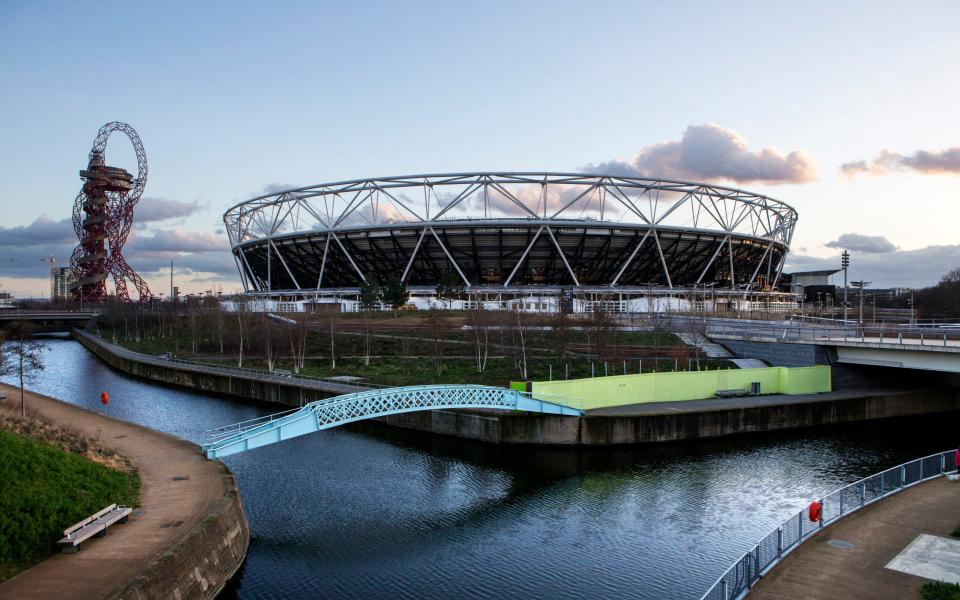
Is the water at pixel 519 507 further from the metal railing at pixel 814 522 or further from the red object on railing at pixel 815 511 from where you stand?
the red object on railing at pixel 815 511

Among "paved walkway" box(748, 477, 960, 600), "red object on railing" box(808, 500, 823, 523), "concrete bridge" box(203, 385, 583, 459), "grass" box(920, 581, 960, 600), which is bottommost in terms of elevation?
"paved walkway" box(748, 477, 960, 600)

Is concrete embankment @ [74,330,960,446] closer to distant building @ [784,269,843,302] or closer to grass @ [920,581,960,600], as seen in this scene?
grass @ [920,581,960,600]

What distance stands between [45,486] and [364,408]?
10.4 meters

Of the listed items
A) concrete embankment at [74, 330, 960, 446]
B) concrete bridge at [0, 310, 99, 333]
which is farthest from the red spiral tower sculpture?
concrete embankment at [74, 330, 960, 446]

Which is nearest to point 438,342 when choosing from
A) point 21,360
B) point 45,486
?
point 21,360

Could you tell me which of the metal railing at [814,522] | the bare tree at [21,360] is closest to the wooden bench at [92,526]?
the bare tree at [21,360]

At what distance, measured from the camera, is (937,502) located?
14648 millimetres

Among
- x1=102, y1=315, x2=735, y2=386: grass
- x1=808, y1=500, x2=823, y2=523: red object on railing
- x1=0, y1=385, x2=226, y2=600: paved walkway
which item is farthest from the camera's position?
x1=102, y1=315, x2=735, y2=386: grass

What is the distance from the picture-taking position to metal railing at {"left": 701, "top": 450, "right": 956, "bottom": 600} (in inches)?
421

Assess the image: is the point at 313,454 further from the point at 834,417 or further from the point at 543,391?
the point at 834,417

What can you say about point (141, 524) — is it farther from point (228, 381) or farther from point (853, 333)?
point (853, 333)

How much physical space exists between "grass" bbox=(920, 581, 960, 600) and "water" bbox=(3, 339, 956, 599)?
16.5 ft

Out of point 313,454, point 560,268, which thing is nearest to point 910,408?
point 313,454

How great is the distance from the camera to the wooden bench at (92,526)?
40.3 feet
